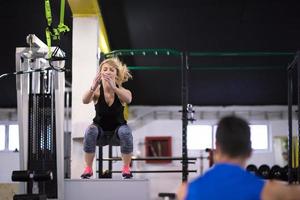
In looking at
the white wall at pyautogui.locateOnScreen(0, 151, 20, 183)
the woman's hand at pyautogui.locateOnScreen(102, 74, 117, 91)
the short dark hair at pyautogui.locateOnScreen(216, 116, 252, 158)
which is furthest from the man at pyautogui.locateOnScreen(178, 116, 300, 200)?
the white wall at pyautogui.locateOnScreen(0, 151, 20, 183)

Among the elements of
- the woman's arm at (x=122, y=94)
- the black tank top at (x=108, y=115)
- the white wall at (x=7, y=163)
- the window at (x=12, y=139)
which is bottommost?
the white wall at (x=7, y=163)

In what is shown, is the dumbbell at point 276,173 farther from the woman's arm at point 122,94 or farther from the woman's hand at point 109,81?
the woman's hand at point 109,81

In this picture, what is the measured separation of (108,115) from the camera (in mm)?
3779

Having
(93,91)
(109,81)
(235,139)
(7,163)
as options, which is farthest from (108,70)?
(7,163)

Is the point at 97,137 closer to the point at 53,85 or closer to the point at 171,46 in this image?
the point at 53,85

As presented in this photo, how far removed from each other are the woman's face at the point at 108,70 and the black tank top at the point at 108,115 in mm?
171

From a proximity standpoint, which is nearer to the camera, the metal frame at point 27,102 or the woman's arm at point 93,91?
the metal frame at point 27,102

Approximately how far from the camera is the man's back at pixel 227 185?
4.81 feet

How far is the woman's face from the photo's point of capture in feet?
12.3

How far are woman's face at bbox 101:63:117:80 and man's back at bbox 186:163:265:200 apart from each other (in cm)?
231

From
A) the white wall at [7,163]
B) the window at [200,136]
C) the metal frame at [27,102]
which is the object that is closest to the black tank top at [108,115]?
the metal frame at [27,102]

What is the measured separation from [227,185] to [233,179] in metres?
0.03

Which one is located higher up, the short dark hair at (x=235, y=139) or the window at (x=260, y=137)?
the short dark hair at (x=235, y=139)

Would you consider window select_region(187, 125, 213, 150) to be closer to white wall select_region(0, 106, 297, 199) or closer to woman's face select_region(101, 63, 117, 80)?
white wall select_region(0, 106, 297, 199)
